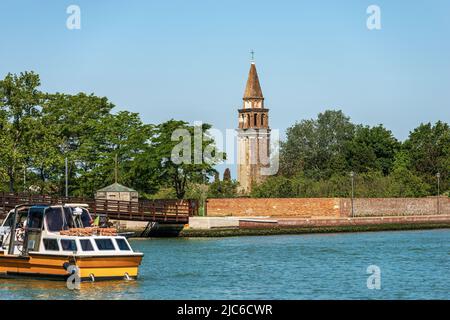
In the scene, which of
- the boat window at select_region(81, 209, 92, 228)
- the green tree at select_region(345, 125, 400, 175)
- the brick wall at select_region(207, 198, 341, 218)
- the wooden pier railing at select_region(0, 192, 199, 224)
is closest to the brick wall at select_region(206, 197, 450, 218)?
the brick wall at select_region(207, 198, 341, 218)

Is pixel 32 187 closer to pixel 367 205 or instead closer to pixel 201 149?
pixel 201 149

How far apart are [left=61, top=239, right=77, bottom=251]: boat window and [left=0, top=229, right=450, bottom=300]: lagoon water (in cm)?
139

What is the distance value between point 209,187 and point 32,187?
56.4 feet

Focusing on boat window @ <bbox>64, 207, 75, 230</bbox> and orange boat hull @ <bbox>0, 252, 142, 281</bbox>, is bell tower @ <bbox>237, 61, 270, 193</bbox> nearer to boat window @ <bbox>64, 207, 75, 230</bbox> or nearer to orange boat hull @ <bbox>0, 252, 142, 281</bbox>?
boat window @ <bbox>64, 207, 75, 230</bbox>

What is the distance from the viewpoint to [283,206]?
93.6 meters

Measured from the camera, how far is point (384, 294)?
44062mm

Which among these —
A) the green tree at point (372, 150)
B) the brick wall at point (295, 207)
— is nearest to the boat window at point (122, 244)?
the brick wall at point (295, 207)

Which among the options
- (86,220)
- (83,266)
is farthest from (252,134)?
(83,266)

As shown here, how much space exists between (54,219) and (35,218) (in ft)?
2.76

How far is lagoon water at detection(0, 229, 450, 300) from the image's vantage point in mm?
44000

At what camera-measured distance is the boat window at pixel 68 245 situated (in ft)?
151

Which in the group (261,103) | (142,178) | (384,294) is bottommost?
(384,294)

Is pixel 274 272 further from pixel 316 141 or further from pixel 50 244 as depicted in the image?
pixel 316 141
